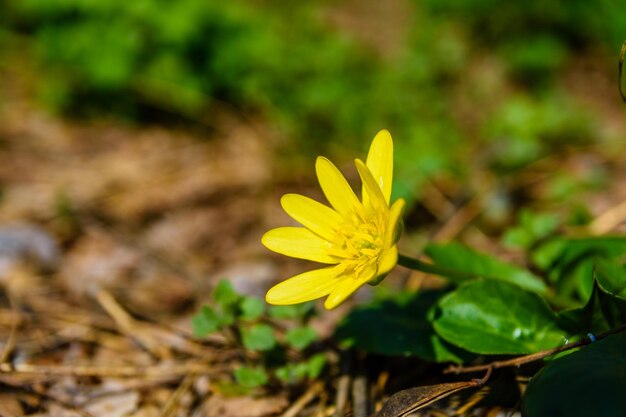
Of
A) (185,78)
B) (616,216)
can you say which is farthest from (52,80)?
(616,216)

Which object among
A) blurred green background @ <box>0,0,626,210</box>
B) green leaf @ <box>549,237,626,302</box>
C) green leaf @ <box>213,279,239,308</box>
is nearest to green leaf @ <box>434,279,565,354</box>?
green leaf @ <box>549,237,626,302</box>

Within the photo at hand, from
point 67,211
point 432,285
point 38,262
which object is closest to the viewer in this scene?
point 432,285

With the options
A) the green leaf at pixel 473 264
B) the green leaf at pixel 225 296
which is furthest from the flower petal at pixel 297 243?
the green leaf at pixel 473 264

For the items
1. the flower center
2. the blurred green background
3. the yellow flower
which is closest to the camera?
the yellow flower

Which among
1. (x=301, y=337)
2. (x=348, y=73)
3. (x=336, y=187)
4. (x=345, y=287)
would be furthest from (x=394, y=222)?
(x=348, y=73)

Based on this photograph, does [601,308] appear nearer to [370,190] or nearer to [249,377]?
[370,190]

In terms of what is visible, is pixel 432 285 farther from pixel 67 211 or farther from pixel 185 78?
pixel 185 78

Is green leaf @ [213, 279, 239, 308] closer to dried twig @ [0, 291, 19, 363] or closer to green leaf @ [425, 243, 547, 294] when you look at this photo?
green leaf @ [425, 243, 547, 294]
